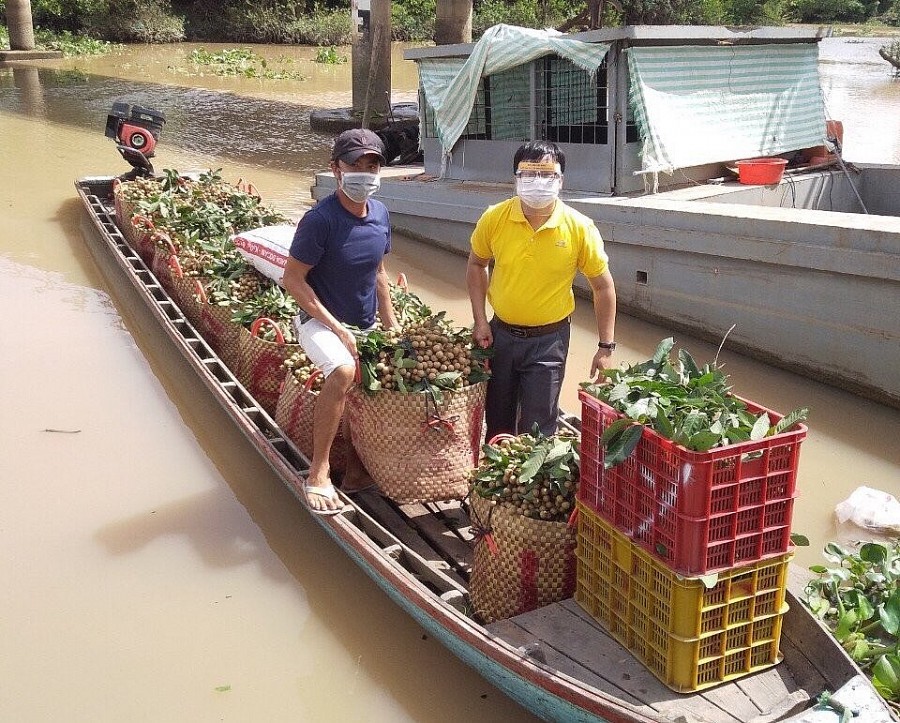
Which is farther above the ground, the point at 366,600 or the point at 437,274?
the point at 437,274

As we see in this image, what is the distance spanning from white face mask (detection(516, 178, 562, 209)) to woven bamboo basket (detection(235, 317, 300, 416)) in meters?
2.04

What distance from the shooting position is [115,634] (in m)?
4.38

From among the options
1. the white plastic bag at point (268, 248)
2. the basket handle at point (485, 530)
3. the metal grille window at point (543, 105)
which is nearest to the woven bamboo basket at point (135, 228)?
the white plastic bag at point (268, 248)

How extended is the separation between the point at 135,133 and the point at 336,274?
8016 millimetres

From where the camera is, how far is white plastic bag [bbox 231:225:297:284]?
640 cm

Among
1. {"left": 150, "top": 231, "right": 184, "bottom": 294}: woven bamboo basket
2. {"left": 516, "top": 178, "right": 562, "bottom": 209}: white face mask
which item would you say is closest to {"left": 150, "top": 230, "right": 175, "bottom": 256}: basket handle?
{"left": 150, "top": 231, "right": 184, "bottom": 294}: woven bamboo basket

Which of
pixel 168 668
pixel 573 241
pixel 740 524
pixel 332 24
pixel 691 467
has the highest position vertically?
pixel 332 24

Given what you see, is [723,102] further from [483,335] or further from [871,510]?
[483,335]

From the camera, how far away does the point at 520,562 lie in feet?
12.1

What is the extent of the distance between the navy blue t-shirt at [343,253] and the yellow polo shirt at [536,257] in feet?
1.75

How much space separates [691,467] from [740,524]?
36 cm

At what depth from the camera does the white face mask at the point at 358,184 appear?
429 centimetres

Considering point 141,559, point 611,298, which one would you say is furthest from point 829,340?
point 141,559

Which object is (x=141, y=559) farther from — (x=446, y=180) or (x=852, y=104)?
(x=852, y=104)
